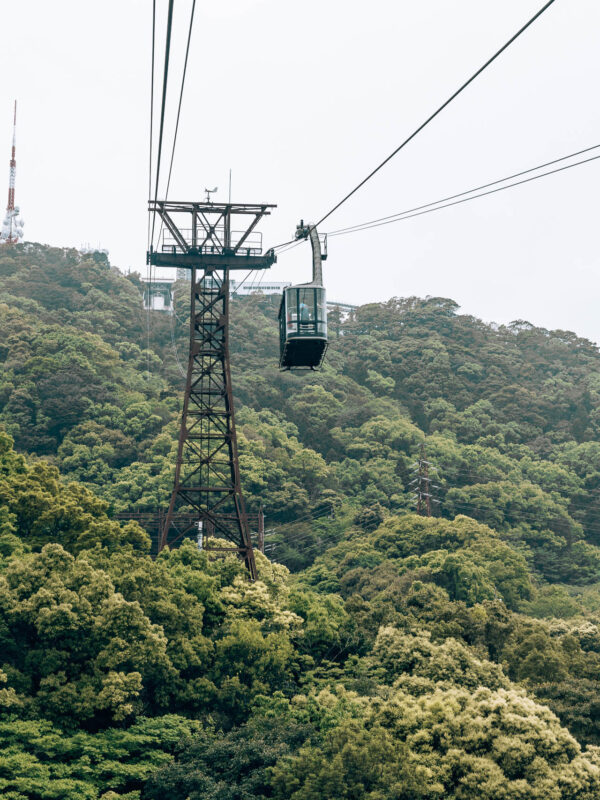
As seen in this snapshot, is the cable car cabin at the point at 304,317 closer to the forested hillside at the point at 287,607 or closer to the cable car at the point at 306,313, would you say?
the cable car at the point at 306,313

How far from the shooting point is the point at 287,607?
32.7 m

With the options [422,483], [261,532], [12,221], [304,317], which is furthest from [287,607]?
[12,221]

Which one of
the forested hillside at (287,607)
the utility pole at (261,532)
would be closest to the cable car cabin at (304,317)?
the forested hillside at (287,607)

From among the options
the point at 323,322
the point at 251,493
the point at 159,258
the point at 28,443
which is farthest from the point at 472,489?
the point at 323,322

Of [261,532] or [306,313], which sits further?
[261,532]

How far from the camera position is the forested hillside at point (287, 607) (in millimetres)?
22469

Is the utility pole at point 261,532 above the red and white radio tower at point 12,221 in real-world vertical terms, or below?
below

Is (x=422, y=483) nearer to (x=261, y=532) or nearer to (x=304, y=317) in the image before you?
(x=261, y=532)

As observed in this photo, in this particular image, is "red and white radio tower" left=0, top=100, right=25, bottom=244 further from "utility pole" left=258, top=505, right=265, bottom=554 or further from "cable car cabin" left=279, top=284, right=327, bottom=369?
"cable car cabin" left=279, top=284, right=327, bottom=369

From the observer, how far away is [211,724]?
2595 cm

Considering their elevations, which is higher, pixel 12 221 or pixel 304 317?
pixel 12 221

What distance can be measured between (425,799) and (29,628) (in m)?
10.8

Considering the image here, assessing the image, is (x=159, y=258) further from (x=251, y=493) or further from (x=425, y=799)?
(x=251, y=493)

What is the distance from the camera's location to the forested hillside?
73.7 feet
